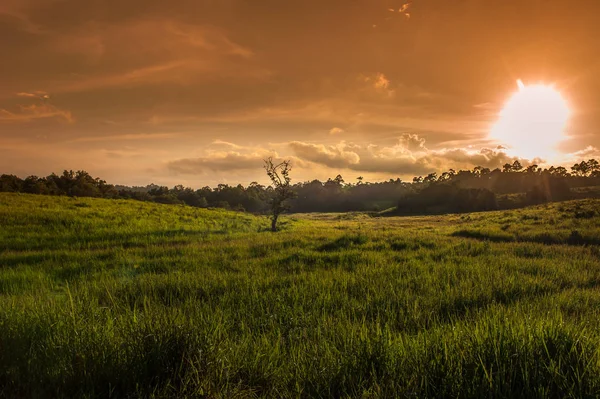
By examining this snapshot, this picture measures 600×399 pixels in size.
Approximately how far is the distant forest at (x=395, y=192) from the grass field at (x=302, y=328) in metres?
19.2

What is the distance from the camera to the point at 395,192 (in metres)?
194

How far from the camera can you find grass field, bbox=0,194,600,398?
8.83ft

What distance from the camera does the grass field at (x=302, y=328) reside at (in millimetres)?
2691

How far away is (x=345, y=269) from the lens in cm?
973

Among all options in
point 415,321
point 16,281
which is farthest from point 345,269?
point 16,281

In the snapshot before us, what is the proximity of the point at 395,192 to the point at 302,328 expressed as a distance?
198616 millimetres

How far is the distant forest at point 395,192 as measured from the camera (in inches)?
2228

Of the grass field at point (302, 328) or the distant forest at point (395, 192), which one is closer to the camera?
the grass field at point (302, 328)

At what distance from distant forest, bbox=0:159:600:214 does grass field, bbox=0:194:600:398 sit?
19185mm

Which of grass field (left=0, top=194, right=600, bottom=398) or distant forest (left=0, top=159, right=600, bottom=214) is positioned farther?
distant forest (left=0, top=159, right=600, bottom=214)

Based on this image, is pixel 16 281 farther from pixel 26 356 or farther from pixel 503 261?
pixel 503 261

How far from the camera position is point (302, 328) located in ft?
15.0

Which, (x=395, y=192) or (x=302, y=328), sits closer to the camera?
(x=302, y=328)

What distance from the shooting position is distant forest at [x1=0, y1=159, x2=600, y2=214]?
56594mm
